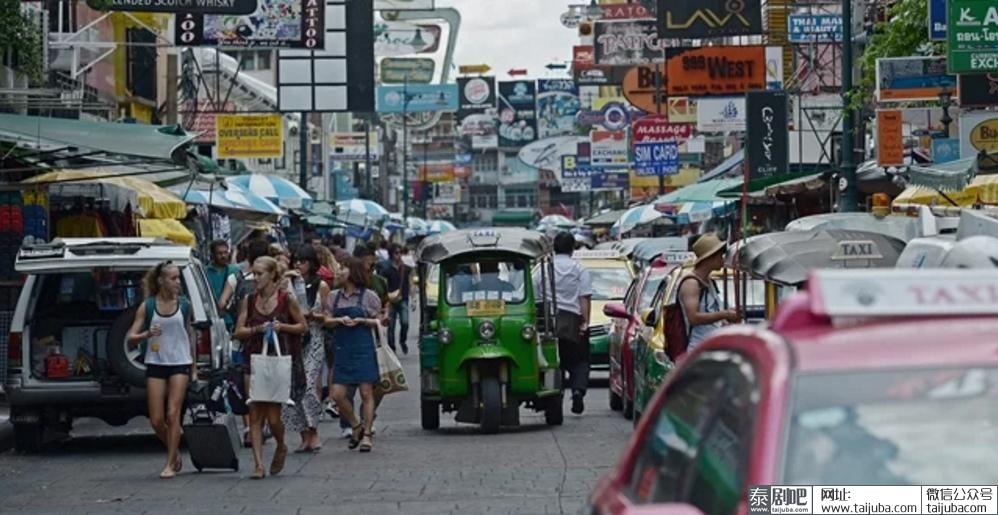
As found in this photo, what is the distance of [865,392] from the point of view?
4430 millimetres

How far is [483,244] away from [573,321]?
5.64 feet

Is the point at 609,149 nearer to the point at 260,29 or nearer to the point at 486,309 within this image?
the point at 260,29

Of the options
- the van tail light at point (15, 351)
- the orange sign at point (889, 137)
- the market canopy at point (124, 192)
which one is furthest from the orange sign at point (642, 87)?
the van tail light at point (15, 351)

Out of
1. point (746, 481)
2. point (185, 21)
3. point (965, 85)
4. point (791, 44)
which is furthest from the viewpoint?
point (791, 44)

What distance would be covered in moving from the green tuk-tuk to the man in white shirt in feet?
2.65

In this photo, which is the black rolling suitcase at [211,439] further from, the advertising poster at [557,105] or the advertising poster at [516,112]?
the advertising poster at [516,112]

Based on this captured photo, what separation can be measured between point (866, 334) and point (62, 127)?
51.2 ft

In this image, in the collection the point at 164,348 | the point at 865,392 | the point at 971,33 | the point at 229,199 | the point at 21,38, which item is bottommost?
the point at 164,348

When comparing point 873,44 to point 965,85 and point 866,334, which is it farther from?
point 866,334

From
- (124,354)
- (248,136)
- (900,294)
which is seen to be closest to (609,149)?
(248,136)

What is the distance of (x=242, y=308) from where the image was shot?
1460cm

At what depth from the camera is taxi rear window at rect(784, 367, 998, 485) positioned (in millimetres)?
4402

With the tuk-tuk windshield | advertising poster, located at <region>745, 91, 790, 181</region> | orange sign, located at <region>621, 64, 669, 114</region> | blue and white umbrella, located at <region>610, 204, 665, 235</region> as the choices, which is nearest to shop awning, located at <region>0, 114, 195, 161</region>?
the tuk-tuk windshield

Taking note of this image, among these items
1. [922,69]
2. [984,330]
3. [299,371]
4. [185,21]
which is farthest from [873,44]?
[984,330]
